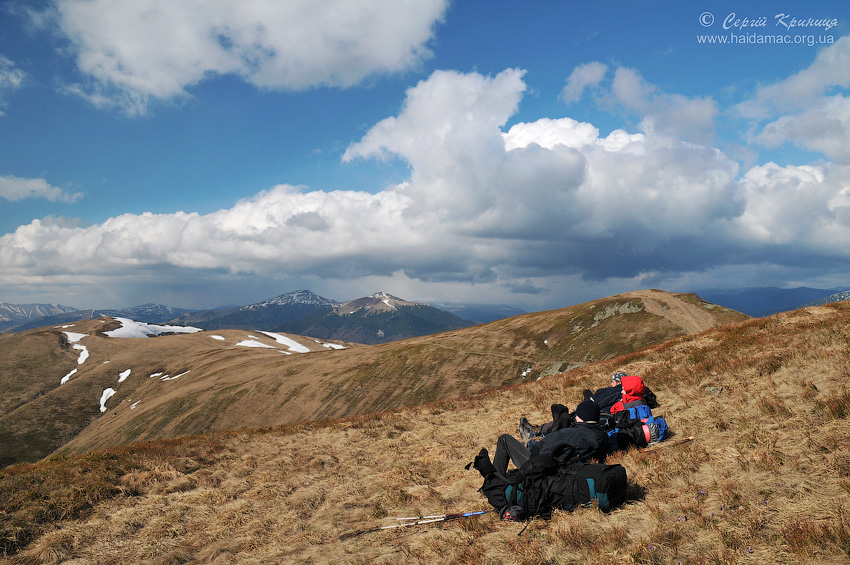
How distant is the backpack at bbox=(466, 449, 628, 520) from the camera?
8133 mm

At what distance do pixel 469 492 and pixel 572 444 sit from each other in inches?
142

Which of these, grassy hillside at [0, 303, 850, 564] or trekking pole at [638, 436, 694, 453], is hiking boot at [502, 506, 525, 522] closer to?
grassy hillside at [0, 303, 850, 564]

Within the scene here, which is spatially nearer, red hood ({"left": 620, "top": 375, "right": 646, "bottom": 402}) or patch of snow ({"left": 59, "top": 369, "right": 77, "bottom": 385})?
red hood ({"left": 620, "top": 375, "right": 646, "bottom": 402})

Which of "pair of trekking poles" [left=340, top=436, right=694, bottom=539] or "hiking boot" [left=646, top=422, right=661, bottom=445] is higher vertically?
"hiking boot" [left=646, top=422, right=661, bottom=445]

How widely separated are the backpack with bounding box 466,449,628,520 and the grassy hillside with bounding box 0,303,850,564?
26 cm

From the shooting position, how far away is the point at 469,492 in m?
11.3

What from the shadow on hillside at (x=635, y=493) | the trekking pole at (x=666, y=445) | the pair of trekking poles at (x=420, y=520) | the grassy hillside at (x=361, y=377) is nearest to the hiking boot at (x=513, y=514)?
the pair of trekking poles at (x=420, y=520)

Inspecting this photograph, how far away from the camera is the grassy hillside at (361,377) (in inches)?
3413

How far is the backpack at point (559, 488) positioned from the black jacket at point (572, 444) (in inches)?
11.9

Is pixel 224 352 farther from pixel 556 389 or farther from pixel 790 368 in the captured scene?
pixel 790 368

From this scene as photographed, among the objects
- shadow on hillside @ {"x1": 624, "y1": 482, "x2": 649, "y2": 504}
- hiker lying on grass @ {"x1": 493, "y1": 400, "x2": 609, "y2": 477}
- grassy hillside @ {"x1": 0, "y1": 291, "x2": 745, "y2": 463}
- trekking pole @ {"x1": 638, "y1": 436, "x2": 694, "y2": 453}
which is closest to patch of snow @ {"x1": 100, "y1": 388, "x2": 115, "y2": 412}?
grassy hillside @ {"x1": 0, "y1": 291, "x2": 745, "y2": 463}

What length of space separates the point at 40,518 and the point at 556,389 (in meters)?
21.6

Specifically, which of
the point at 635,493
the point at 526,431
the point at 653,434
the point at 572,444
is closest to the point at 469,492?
the point at 572,444

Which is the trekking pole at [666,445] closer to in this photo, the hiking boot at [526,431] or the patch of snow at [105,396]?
the hiking boot at [526,431]
